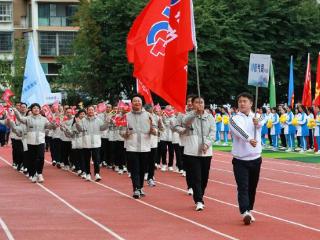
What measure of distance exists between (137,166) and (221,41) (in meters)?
29.4

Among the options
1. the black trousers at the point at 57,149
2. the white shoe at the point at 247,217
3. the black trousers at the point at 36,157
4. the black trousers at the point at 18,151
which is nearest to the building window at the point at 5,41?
the black trousers at the point at 57,149

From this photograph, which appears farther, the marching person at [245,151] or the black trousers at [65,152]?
the black trousers at [65,152]

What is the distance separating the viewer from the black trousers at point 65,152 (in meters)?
23.0

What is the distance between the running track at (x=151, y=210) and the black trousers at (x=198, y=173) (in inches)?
12.4

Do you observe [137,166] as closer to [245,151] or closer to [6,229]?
[245,151]

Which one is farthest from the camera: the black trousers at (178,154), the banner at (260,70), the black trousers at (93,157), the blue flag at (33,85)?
the blue flag at (33,85)

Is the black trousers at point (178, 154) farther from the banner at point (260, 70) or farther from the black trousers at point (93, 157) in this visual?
the banner at point (260, 70)

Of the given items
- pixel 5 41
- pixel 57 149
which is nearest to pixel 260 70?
pixel 57 149

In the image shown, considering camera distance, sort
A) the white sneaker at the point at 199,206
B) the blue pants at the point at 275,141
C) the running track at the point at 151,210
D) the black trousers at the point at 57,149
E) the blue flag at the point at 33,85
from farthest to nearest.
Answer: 1. the blue pants at the point at 275,141
2. the blue flag at the point at 33,85
3. the black trousers at the point at 57,149
4. the white sneaker at the point at 199,206
5. the running track at the point at 151,210

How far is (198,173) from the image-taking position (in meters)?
12.8

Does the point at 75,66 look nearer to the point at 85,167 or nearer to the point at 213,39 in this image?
the point at 213,39

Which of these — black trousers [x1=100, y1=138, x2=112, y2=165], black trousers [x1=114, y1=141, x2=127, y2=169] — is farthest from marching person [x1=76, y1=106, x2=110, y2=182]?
black trousers [x1=100, y1=138, x2=112, y2=165]

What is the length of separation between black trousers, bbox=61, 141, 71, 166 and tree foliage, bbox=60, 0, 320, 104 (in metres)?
19.2

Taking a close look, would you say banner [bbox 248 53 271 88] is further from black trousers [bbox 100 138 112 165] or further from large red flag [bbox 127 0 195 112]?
black trousers [bbox 100 138 112 165]
